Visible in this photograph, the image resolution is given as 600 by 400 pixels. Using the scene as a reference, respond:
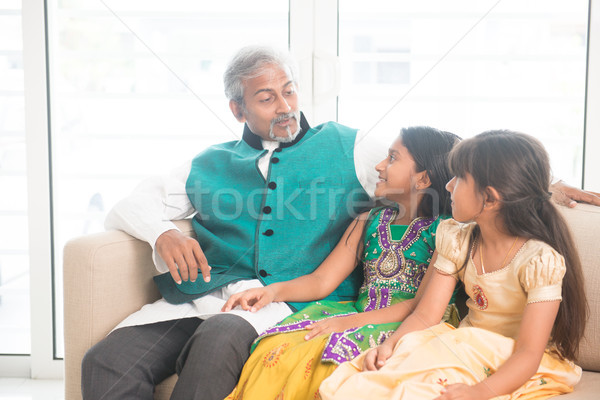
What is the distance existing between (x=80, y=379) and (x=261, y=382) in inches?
21.3

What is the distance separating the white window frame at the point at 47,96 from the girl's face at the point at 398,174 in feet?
2.18

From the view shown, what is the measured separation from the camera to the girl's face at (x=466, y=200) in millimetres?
1163

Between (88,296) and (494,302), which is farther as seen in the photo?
(88,296)

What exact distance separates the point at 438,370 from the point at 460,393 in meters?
0.06

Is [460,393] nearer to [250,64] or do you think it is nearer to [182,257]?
[182,257]

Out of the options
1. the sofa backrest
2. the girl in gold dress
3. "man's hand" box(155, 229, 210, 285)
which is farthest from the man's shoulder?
the sofa backrest

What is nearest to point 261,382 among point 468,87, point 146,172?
point 146,172

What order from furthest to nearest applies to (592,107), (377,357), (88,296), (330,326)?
1. (592,107)
2. (88,296)
3. (330,326)
4. (377,357)

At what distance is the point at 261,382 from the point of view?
44.8 inches

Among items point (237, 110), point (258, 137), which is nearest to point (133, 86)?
point (237, 110)

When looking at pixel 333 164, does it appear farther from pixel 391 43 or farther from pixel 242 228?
pixel 391 43

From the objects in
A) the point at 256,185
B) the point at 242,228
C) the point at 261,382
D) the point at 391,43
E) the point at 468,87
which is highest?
the point at 391,43

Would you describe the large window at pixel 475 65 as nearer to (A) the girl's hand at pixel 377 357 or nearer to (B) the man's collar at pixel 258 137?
(B) the man's collar at pixel 258 137

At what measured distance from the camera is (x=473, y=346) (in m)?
1.08
